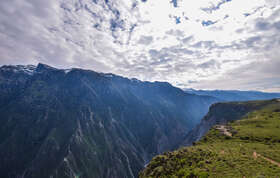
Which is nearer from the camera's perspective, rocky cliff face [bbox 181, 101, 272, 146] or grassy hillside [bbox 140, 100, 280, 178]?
grassy hillside [bbox 140, 100, 280, 178]

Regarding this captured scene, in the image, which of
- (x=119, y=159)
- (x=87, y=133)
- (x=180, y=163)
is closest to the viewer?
(x=180, y=163)

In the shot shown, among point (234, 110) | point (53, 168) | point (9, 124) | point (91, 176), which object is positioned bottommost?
point (91, 176)

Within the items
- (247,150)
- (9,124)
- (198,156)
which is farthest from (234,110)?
(9,124)

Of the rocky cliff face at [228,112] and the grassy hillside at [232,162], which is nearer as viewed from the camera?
the grassy hillside at [232,162]

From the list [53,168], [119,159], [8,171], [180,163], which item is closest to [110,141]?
[119,159]

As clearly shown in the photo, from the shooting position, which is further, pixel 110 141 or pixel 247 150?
pixel 110 141

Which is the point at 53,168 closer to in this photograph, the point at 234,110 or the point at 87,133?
the point at 87,133

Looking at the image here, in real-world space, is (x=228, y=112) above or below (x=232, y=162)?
below

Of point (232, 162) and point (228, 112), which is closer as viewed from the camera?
point (232, 162)

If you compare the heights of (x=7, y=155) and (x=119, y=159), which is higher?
(x=7, y=155)

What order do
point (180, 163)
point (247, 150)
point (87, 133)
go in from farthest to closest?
point (87, 133) → point (247, 150) → point (180, 163)
